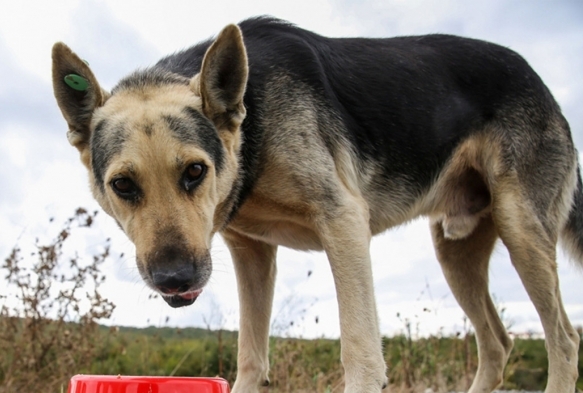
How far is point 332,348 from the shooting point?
28.7ft

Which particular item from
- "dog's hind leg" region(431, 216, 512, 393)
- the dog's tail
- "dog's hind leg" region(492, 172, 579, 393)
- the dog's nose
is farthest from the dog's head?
the dog's tail

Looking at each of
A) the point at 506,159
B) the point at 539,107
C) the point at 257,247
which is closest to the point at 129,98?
the point at 257,247

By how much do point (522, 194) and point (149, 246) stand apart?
9.69ft

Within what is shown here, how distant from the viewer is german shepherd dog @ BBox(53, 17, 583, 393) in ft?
11.5

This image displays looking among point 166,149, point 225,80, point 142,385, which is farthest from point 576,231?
point 142,385

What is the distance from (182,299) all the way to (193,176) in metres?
0.58

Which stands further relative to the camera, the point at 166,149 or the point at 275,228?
the point at 275,228

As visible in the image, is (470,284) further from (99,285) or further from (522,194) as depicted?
(99,285)

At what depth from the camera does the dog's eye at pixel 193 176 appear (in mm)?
3451

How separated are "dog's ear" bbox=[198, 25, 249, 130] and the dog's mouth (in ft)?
3.03

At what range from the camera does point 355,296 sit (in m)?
3.96

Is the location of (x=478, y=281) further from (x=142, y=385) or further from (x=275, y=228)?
(x=142, y=385)

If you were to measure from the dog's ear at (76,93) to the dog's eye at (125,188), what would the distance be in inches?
23.2

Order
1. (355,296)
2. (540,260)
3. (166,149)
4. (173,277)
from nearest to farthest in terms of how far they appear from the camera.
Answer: (173,277), (166,149), (355,296), (540,260)
